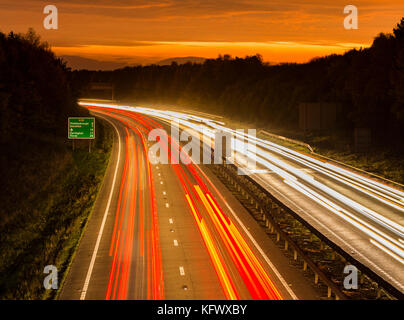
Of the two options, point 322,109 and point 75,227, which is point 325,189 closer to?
point 75,227

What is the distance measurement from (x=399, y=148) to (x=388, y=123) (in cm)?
930

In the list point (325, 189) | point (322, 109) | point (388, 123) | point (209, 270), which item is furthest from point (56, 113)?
point (209, 270)

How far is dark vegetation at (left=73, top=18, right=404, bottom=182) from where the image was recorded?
55.2 meters

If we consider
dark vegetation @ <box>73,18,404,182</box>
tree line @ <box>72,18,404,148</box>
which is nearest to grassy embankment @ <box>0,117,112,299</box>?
dark vegetation @ <box>73,18,404,182</box>

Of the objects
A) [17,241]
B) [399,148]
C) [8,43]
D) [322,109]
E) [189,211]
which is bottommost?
[17,241]

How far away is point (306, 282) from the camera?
20297 millimetres

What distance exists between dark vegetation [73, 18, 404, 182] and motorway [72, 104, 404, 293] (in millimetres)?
6030

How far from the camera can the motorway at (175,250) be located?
1962cm

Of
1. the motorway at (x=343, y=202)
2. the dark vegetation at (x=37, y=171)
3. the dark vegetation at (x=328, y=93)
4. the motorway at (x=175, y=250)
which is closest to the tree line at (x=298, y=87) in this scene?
the dark vegetation at (x=328, y=93)

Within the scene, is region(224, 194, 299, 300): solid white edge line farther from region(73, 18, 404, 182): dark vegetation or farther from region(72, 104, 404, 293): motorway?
region(73, 18, 404, 182): dark vegetation

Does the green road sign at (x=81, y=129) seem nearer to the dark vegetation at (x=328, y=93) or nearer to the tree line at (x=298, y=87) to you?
the dark vegetation at (x=328, y=93)

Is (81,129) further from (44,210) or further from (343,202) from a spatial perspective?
(343,202)

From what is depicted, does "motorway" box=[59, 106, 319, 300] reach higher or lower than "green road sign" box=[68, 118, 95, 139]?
lower

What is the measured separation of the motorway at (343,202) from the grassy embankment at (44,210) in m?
13.8
